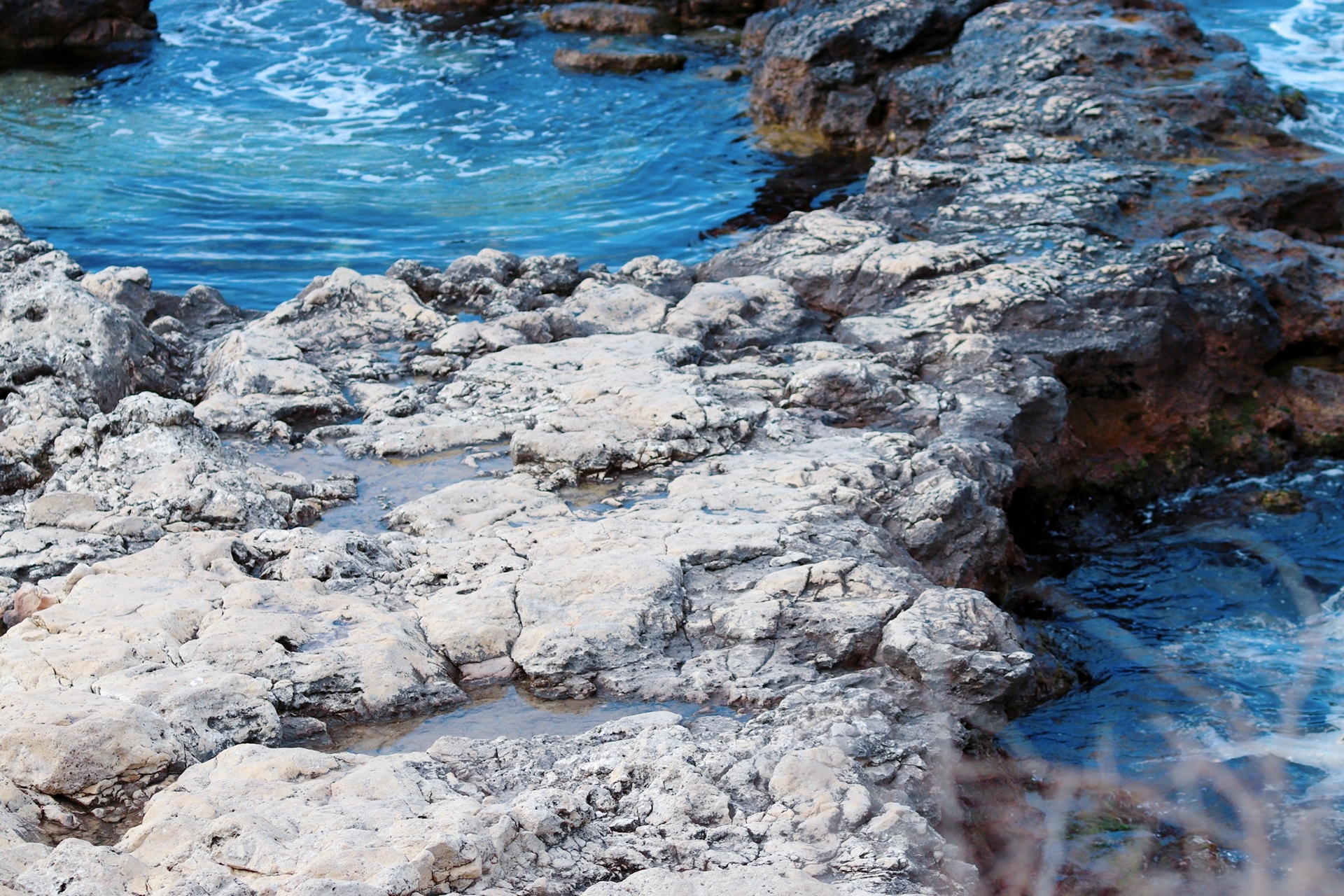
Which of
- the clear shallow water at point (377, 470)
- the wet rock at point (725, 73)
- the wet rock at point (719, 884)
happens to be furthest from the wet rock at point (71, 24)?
the wet rock at point (719, 884)

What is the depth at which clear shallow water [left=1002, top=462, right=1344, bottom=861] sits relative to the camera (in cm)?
350

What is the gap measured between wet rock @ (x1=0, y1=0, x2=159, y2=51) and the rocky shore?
1016cm

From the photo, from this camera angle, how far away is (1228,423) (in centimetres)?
570

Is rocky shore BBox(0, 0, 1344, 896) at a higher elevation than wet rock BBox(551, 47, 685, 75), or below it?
below

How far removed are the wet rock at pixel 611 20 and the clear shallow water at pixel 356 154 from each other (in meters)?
0.30

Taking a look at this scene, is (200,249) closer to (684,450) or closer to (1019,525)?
(684,450)

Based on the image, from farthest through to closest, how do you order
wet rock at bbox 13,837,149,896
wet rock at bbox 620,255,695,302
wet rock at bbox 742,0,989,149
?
wet rock at bbox 742,0,989,149
wet rock at bbox 620,255,695,302
wet rock at bbox 13,837,149,896

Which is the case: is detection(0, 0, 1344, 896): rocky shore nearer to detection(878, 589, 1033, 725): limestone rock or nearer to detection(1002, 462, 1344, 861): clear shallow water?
detection(878, 589, 1033, 725): limestone rock

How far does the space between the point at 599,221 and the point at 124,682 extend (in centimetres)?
722

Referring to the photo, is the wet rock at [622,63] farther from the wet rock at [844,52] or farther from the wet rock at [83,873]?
the wet rock at [83,873]

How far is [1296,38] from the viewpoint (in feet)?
40.1

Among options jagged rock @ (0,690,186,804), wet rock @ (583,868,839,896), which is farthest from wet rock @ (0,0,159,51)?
wet rock @ (583,868,839,896)

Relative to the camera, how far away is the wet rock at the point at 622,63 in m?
13.6

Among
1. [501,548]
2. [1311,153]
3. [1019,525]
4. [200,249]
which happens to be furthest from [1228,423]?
[200,249]
